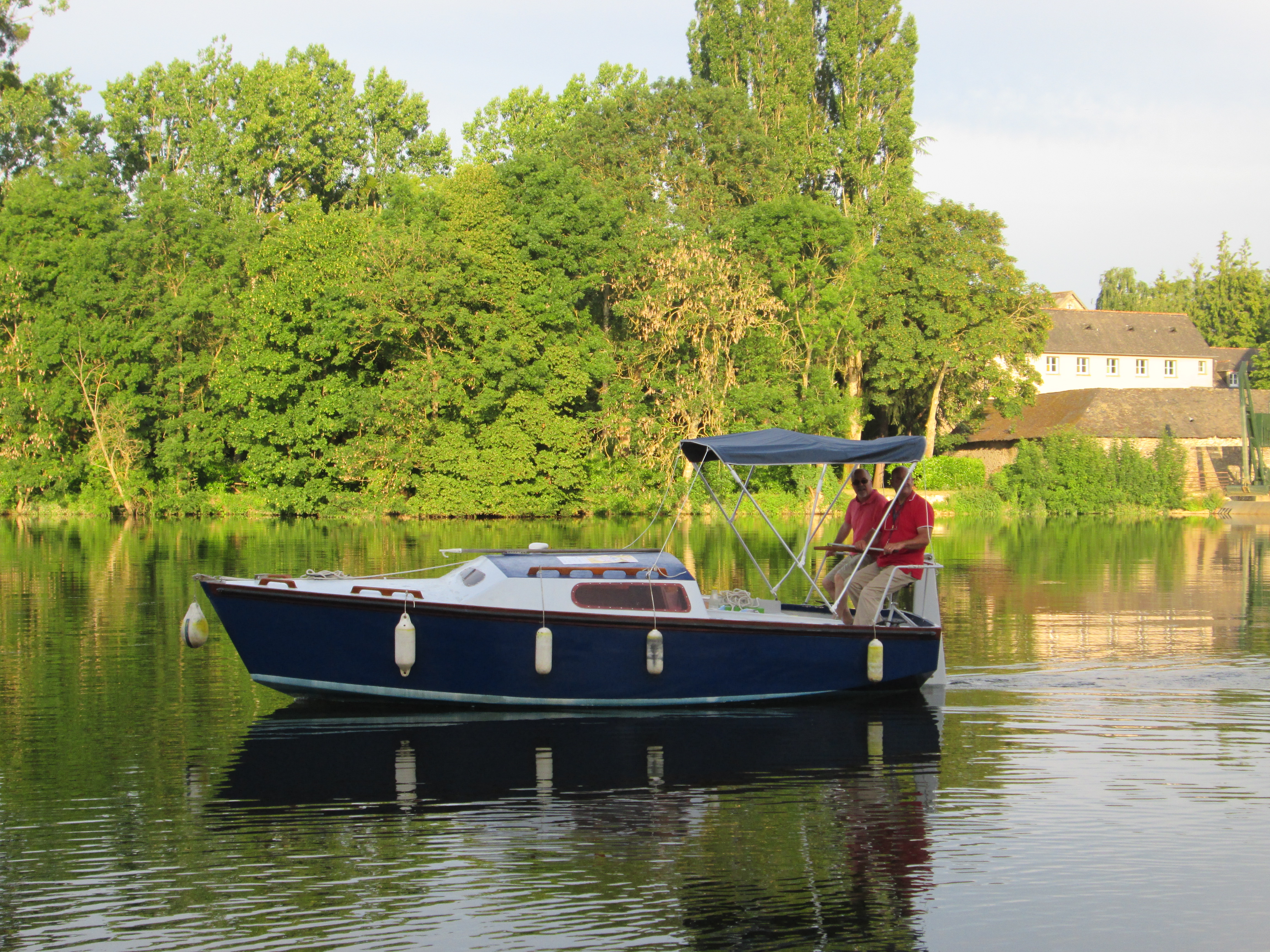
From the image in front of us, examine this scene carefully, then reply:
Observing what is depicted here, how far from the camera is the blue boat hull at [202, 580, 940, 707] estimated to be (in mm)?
12023

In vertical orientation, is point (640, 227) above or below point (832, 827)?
above

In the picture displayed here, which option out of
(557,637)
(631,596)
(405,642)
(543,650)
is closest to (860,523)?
(631,596)

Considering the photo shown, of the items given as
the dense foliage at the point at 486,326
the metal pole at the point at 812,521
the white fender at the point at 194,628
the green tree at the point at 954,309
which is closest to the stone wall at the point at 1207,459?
the green tree at the point at 954,309

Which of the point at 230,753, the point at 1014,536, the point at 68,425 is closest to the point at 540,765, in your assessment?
the point at 230,753

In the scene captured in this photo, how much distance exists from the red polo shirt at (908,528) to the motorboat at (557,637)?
572 mm

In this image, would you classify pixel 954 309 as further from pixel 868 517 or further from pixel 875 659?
pixel 875 659

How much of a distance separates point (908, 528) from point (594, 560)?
Answer: 3355 mm

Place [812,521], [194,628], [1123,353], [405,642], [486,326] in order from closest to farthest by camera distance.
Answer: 1. [405,642]
2. [194,628]
3. [812,521]
4. [486,326]
5. [1123,353]

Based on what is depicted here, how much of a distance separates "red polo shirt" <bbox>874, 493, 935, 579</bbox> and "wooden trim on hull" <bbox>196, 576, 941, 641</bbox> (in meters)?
1.69

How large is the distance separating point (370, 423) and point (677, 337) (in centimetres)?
1257

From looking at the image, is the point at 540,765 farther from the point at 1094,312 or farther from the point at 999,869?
the point at 1094,312

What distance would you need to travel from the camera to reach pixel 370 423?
162 feet

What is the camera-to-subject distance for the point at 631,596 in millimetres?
12336

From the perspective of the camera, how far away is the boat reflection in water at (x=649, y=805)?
729 cm
